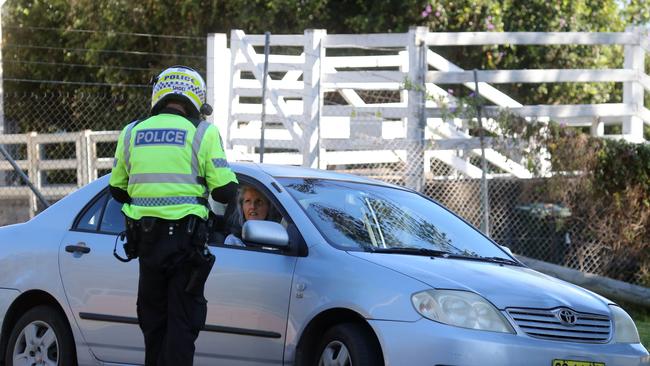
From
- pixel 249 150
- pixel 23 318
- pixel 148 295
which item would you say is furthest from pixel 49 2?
pixel 148 295

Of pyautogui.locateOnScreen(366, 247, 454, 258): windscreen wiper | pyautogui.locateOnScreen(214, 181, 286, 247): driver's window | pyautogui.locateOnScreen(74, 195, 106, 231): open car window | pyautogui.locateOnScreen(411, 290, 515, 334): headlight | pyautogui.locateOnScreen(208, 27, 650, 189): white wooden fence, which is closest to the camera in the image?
pyautogui.locateOnScreen(411, 290, 515, 334): headlight

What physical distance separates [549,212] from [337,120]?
2.94 m

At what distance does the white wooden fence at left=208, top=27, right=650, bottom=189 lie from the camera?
1359 cm

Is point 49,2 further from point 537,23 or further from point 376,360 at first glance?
point 376,360

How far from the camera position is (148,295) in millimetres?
5918

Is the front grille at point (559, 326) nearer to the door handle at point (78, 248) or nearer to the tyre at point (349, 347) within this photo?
the tyre at point (349, 347)

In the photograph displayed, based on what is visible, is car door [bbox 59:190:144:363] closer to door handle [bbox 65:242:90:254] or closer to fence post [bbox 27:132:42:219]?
door handle [bbox 65:242:90:254]

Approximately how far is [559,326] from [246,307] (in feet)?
5.32

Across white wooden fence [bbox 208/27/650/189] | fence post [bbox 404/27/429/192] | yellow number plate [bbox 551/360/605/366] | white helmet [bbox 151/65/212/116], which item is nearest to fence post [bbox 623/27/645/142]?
white wooden fence [bbox 208/27/650/189]

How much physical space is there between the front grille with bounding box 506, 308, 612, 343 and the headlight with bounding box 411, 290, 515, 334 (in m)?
0.10

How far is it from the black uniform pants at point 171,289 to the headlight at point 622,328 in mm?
2176

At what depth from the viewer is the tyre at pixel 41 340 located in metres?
7.07


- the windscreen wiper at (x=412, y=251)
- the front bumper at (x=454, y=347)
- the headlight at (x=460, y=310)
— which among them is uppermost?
the windscreen wiper at (x=412, y=251)

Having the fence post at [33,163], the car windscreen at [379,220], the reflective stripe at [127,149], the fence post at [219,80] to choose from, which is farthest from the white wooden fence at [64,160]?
the reflective stripe at [127,149]
